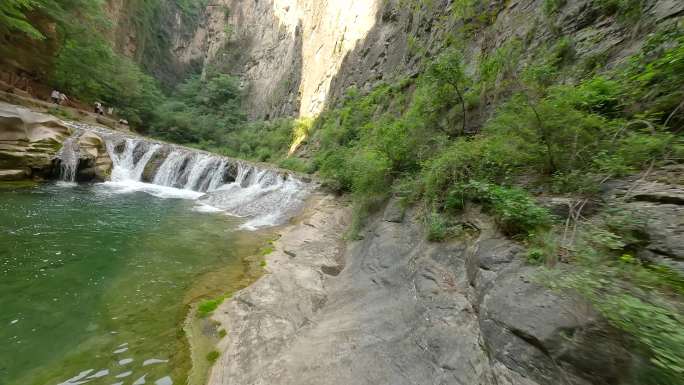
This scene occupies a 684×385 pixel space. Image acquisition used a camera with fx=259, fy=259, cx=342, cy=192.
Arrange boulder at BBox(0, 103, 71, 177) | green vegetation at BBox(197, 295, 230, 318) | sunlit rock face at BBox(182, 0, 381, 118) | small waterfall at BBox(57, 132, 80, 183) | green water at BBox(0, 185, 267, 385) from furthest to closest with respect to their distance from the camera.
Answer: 1. sunlit rock face at BBox(182, 0, 381, 118)
2. small waterfall at BBox(57, 132, 80, 183)
3. boulder at BBox(0, 103, 71, 177)
4. green vegetation at BBox(197, 295, 230, 318)
5. green water at BBox(0, 185, 267, 385)

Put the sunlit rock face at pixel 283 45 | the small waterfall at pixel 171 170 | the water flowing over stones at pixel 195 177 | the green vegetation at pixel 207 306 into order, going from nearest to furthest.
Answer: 1. the green vegetation at pixel 207 306
2. the water flowing over stones at pixel 195 177
3. the small waterfall at pixel 171 170
4. the sunlit rock face at pixel 283 45

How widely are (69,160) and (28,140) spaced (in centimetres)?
135

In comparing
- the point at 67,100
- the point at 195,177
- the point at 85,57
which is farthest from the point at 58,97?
the point at 195,177

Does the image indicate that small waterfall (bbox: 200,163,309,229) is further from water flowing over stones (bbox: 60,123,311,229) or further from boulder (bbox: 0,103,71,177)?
boulder (bbox: 0,103,71,177)

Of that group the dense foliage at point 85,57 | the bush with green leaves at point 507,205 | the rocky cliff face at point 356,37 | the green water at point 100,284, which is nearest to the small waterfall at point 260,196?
the green water at point 100,284

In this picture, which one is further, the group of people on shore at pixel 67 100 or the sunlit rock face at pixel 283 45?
the sunlit rock face at pixel 283 45

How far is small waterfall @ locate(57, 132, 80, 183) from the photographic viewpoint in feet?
34.7

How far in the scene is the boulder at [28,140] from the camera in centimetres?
886

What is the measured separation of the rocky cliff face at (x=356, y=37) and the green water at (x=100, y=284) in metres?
7.54

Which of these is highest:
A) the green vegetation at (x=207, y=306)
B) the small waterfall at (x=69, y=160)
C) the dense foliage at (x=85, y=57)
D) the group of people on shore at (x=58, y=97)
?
the dense foliage at (x=85, y=57)

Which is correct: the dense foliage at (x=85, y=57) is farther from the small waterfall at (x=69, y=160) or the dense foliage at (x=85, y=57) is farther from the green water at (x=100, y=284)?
the green water at (x=100, y=284)

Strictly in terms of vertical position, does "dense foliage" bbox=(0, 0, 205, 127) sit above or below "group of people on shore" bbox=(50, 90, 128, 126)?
above

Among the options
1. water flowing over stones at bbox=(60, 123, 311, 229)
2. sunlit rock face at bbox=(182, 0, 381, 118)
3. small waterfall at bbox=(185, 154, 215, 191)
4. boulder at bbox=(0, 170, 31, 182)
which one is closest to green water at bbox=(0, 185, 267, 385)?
boulder at bbox=(0, 170, 31, 182)

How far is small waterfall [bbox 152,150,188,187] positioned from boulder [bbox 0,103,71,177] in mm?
4076
